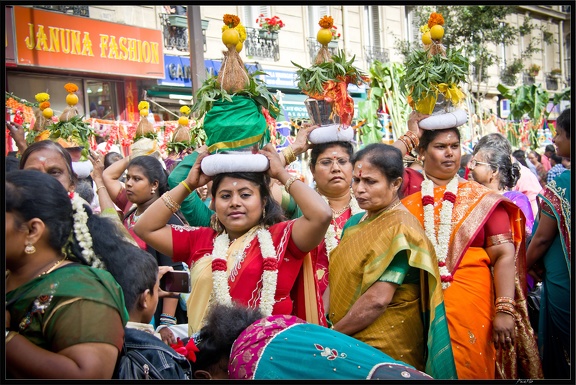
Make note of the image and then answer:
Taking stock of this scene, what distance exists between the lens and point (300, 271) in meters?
3.25

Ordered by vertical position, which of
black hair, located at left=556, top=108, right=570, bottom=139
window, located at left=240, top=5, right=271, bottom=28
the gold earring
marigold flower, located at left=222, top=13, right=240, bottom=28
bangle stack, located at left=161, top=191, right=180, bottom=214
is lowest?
the gold earring

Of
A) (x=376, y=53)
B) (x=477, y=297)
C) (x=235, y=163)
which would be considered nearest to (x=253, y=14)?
(x=376, y=53)

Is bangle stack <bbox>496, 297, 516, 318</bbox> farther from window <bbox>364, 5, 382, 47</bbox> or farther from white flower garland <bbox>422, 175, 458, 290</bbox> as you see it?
window <bbox>364, 5, 382, 47</bbox>

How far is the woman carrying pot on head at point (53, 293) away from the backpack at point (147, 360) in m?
Result: 0.17

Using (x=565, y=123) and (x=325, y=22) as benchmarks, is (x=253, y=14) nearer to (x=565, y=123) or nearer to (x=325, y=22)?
(x=325, y=22)

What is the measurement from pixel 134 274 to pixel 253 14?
57.7 feet

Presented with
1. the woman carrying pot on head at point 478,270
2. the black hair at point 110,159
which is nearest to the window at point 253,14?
the black hair at point 110,159

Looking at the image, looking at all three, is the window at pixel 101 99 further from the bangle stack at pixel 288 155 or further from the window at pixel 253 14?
the bangle stack at pixel 288 155

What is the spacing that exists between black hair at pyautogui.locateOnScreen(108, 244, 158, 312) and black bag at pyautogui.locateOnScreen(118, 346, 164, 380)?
0.18 metres

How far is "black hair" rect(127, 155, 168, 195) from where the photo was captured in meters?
4.94

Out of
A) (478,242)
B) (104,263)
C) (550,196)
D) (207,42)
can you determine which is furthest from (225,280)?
(207,42)

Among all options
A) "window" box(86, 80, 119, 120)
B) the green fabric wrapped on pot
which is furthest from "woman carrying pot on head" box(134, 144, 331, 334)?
"window" box(86, 80, 119, 120)

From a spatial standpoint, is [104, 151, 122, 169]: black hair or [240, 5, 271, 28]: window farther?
[240, 5, 271, 28]: window

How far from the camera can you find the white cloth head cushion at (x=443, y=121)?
4066 millimetres
